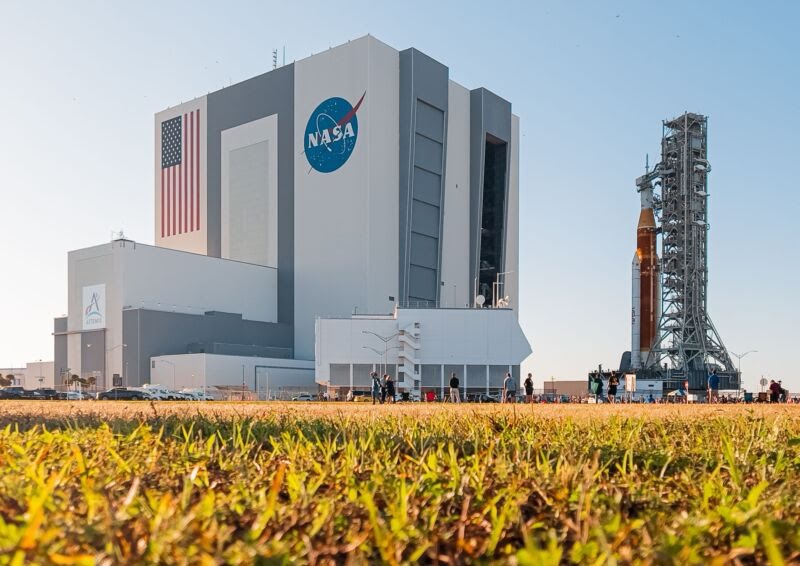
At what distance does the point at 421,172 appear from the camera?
92562 mm

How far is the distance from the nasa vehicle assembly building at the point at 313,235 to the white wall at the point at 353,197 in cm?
18

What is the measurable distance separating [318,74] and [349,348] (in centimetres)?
3335

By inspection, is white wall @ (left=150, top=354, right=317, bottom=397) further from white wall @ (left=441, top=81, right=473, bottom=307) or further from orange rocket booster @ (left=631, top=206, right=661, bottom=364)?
orange rocket booster @ (left=631, top=206, right=661, bottom=364)

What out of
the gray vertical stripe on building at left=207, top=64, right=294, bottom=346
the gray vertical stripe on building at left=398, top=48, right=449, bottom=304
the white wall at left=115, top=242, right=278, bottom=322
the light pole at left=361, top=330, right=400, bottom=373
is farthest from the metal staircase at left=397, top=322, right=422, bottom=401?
the white wall at left=115, top=242, right=278, bottom=322

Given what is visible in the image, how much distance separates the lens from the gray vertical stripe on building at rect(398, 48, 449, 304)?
90375 millimetres

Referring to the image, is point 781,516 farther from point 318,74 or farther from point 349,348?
point 318,74

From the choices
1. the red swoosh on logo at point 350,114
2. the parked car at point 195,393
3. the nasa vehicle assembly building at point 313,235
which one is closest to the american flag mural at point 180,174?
the nasa vehicle assembly building at point 313,235

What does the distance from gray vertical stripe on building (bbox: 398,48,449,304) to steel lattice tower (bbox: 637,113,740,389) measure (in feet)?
79.6

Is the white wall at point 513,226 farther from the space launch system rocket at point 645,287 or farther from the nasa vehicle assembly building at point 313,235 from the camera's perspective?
the space launch system rocket at point 645,287

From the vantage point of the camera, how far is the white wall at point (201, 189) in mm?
105500

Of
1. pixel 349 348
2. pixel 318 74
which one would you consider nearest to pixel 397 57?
pixel 318 74

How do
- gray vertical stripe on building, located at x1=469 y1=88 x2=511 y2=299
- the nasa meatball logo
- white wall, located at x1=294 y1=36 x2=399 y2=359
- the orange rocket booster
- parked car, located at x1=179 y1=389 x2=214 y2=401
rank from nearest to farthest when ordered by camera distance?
parked car, located at x1=179 y1=389 x2=214 y2=401 < white wall, located at x1=294 y1=36 x2=399 y2=359 < the nasa meatball logo < the orange rocket booster < gray vertical stripe on building, located at x1=469 y1=88 x2=511 y2=299

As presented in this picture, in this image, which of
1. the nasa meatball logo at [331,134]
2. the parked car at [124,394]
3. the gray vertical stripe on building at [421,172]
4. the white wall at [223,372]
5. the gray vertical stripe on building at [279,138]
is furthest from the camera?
the gray vertical stripe on building at [279,138]

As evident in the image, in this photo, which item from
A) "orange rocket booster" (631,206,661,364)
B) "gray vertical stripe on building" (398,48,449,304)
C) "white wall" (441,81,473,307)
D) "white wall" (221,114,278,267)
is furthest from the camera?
"white wall" (221,114,278,267)
